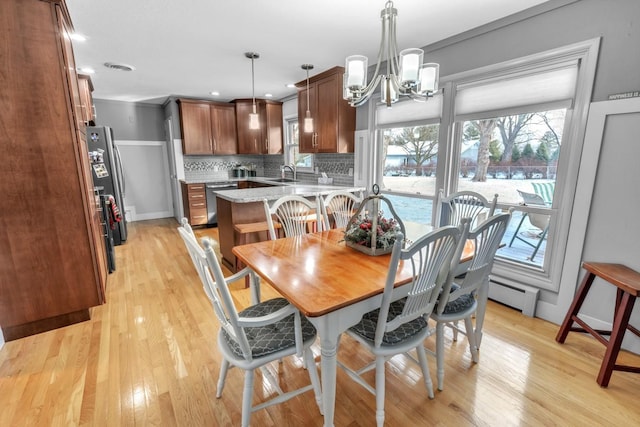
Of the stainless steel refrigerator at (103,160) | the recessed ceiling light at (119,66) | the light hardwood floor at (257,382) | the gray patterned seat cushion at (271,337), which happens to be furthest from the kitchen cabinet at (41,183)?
the stainless steel refrigerator at (103,160)

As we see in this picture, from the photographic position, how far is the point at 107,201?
3436mm

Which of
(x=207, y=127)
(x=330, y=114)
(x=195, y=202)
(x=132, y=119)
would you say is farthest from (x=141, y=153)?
(x=330, y=114)

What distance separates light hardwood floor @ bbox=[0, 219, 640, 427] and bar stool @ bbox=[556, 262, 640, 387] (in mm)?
121

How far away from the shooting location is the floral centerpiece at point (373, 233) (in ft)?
5.34

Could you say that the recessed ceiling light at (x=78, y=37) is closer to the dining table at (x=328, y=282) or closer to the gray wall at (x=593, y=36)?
the dining table at (x=328, y=282)

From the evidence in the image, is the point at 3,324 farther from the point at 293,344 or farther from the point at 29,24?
the point at 293,344

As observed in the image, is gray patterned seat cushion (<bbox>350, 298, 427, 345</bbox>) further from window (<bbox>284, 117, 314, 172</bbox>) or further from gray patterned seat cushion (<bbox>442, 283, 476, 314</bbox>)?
window (<bbox>284, 117, 314, 172</bbox>)

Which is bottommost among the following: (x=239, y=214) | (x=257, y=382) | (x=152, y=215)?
(x=257, y=382)

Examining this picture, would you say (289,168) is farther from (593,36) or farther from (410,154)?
(593,36)

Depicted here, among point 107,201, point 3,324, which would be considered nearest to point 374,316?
point 3,324

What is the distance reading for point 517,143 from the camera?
8.06 ft

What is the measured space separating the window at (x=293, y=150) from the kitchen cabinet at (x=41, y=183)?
3407mm

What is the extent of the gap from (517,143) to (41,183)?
11.9 feet

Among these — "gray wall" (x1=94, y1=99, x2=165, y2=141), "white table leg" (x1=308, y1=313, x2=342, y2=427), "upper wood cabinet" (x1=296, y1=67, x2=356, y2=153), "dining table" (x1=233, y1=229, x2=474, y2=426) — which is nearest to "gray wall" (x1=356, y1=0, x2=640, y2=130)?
"upper wood cabinet" (x1=296, y1=67, x2=356, y2=153)
